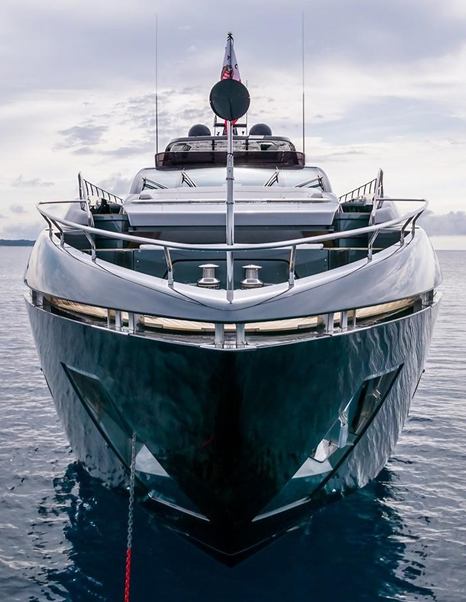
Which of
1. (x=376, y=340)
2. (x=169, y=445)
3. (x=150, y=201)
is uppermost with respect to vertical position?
(x=150, y=201)

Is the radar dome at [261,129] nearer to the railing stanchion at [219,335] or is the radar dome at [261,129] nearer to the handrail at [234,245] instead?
the handrail at [234,245]

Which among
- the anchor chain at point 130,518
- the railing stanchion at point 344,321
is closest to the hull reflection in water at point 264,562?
the anchor chain at point 130,518

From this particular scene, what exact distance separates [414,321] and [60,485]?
530 centimetres

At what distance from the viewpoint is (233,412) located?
19.5ft

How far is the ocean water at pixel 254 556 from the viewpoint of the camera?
6867mm

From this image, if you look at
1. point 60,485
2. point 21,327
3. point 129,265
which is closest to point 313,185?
point 129,265

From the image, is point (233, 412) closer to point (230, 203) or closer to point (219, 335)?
point (219, 335)

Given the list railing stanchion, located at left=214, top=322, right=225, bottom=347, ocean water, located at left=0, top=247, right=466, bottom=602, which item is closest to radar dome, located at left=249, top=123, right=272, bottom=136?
ocean water, located at left=0, top=247, right=466, bottom=602

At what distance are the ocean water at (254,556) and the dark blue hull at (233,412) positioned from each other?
473mm

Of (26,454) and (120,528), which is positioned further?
(26,454)

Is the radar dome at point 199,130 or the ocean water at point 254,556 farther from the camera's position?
the radar dome at point 199,130

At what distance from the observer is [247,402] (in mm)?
5953

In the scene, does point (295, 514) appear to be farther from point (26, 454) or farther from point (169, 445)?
point (26, 454)

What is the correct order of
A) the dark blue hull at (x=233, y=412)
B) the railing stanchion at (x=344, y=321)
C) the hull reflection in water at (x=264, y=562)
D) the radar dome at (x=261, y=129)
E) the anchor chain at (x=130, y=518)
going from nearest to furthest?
the dark blue hull at (x=233, y=412) < the railing stanchion at (x=344, y=321) < the anchor chain at (x=130, y=518) < the hull reflection in water at (x=264, y=562) < the radar dome at (x=261, y=129)
